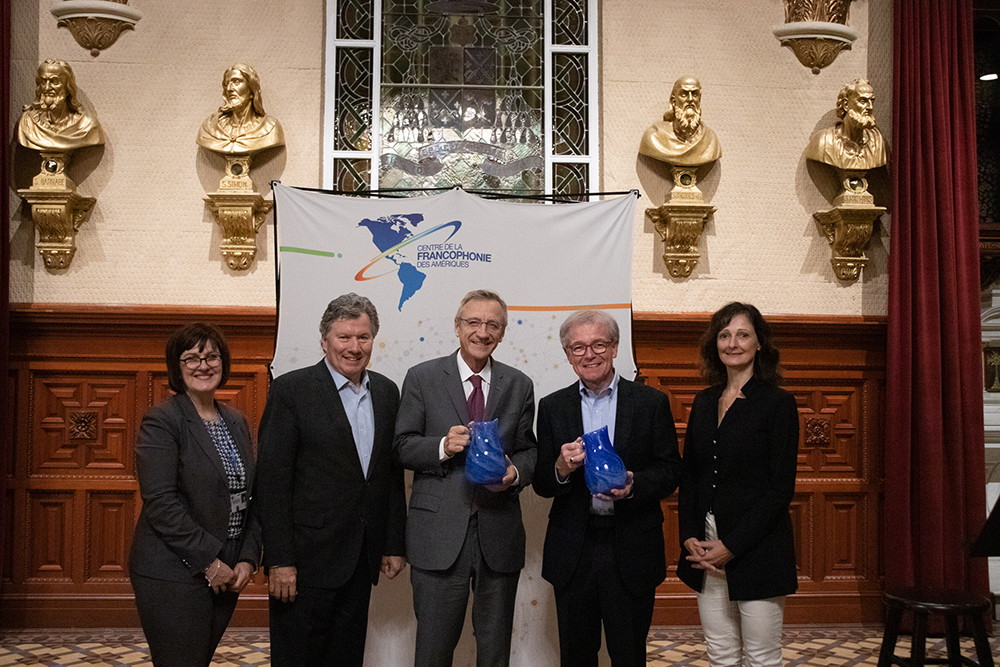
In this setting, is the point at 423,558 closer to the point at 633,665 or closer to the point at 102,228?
the point at 633,665

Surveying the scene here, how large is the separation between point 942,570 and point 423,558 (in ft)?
10.1

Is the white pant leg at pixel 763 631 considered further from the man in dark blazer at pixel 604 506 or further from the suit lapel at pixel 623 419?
the suit lapel at pixel 623 419

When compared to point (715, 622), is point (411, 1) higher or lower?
higher

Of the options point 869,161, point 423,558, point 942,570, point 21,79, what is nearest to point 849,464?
point 942,570

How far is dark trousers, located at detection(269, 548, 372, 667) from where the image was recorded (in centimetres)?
270

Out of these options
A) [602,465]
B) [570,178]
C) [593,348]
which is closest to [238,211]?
[570,178]

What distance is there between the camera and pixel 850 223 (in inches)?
184

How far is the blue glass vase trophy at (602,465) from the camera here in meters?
2.62

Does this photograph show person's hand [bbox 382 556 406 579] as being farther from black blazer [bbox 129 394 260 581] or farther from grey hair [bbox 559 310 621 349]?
grey hair [bbox 559 310 621 349]

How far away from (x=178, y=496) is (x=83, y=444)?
2358 mm

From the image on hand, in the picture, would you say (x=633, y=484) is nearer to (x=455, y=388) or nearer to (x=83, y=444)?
(x=455, y=388)

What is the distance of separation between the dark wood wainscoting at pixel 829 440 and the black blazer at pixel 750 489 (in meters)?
1.86

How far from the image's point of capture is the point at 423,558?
111 inches

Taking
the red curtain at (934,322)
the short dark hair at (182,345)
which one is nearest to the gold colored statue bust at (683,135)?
the red curtain at (934,322)
